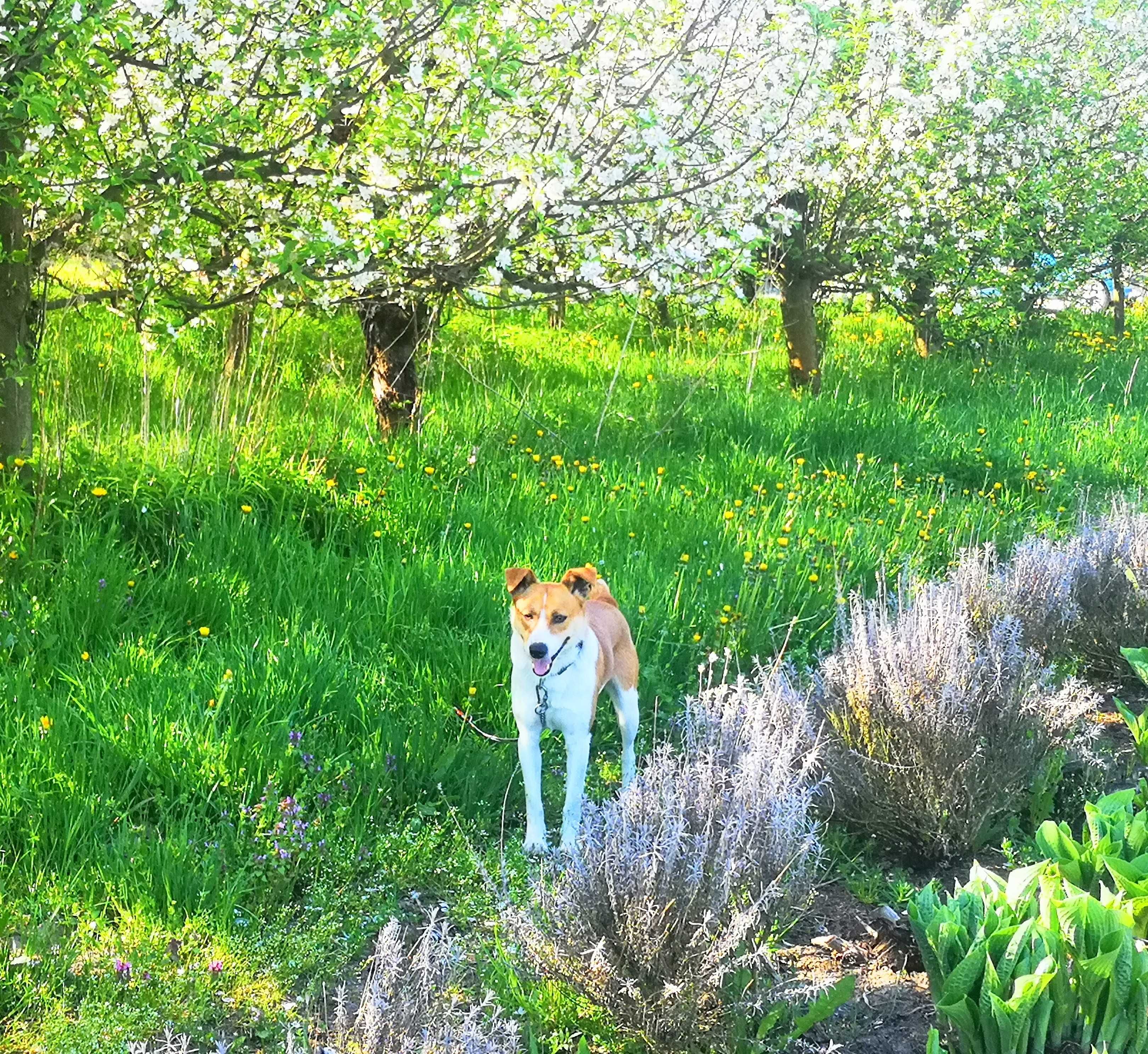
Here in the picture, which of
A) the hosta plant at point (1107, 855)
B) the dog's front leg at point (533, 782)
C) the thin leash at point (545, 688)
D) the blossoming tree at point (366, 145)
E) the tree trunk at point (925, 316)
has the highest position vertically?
the blossoming tree at point (366, 145)

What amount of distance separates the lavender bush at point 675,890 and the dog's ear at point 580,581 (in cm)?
64

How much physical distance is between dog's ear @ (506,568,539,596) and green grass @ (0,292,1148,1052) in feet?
2.55

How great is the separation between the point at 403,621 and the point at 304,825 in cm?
147

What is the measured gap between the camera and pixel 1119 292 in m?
15.1

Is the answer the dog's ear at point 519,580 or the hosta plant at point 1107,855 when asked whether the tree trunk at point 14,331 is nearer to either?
the dog's ear at point 519,580

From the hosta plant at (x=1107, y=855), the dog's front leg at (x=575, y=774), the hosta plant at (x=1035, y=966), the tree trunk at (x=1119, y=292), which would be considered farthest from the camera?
the tree trunk at (x=1119, y=292)

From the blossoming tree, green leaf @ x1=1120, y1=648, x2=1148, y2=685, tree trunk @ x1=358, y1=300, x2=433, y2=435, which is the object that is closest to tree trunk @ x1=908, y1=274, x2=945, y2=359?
the blossoming tree

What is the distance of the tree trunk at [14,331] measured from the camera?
17.7 feet

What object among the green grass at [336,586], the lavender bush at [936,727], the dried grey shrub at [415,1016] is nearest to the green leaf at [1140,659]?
the lavender bush at [936,727]

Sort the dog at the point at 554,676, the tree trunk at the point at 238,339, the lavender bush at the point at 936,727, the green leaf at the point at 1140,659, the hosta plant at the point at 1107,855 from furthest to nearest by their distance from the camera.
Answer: the tree trunk at the point at 238,339, the green leaf at the point at 1140,659, the lavender bush at the point at 936,727, the dog at the point at 554,676, the hosta plant at the point at 1107,855

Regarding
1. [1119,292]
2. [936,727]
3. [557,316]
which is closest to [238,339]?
[557,316]

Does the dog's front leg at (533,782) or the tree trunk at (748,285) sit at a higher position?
the tree trunk at (748,285)

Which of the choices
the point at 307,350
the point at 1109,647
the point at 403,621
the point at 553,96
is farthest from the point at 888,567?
the point at 307,350

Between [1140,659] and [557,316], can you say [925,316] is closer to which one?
[557,316]
